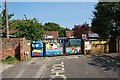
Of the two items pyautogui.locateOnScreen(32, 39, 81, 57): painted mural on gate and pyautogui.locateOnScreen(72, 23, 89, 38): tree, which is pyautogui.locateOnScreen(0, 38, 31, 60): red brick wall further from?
pyautogui.locateOnScreen(72, 23, 89, 38): tree

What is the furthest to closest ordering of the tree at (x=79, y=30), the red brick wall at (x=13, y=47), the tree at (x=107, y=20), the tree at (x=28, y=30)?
the tree at (x=79, y=30) < the tree at (x=28, y=30) < the tree at (x=107, y=20) < the red brick wall at (x=13, y=47)

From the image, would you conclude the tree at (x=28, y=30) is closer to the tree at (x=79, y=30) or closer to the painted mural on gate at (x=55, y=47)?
the painted mural on gate at (x=55, y=47)

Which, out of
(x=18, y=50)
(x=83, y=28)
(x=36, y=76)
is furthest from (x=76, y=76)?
(x=83, y=28)

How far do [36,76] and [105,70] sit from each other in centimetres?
448

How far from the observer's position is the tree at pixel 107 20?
2767 cm

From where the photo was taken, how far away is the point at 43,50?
92.1 feet

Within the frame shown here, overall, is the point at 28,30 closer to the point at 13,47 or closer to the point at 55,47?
the point at 55,47

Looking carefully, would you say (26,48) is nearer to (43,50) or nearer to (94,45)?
(43,50)

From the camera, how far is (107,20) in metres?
29.2

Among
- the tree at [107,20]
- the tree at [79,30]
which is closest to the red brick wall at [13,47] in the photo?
the tree at [107,20]

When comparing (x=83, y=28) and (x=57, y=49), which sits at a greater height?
(x=83, y=28)

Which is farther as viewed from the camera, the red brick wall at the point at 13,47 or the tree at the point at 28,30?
the tree at the point at 28,30

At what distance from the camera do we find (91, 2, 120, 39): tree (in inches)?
1089

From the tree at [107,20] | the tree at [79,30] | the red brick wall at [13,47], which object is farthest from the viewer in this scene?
the tree at [79,30]
